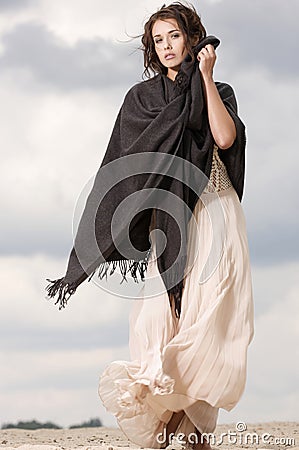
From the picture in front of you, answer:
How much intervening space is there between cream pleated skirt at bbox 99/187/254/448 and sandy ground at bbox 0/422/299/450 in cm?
91

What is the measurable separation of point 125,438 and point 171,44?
8.84 ft

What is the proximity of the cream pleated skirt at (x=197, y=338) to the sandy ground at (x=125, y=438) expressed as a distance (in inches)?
35.8

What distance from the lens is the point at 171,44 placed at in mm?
4516

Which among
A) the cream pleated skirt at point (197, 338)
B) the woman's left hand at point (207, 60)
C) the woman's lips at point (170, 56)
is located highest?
the woman's lips at point (170, 56)

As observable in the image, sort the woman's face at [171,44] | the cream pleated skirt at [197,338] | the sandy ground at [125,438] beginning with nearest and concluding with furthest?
the cream pleated skirt at [197,338], the woman's face at [171,44], the sandy ground at [125,438]

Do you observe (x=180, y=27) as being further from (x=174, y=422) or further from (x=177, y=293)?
(x=174, y=422)

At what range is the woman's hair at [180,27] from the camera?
4.52 meters

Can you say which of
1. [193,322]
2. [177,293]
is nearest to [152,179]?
[177,293]

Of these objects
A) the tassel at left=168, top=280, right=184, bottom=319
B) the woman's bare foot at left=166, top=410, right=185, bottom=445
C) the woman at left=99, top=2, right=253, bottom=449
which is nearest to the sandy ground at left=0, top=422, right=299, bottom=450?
the woman's bare foot at left=166, top=410, right=185, bottom=445

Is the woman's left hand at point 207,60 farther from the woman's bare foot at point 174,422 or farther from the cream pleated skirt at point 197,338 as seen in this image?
the woman's bare foot at point 174,422

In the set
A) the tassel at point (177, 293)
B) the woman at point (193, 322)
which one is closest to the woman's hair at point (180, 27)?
the woman at point (193, 322)

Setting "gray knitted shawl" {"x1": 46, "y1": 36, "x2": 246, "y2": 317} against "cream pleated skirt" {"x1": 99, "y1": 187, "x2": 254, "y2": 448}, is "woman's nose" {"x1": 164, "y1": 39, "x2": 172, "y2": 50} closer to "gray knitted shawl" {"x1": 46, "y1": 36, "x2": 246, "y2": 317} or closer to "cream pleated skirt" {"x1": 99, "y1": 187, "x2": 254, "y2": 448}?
"gray knitted shawl" {"x1": 46, "y1": 36, "x2": 246, "y2": 317}

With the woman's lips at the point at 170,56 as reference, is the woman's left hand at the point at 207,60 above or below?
below

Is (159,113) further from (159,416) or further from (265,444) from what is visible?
(265,444)
